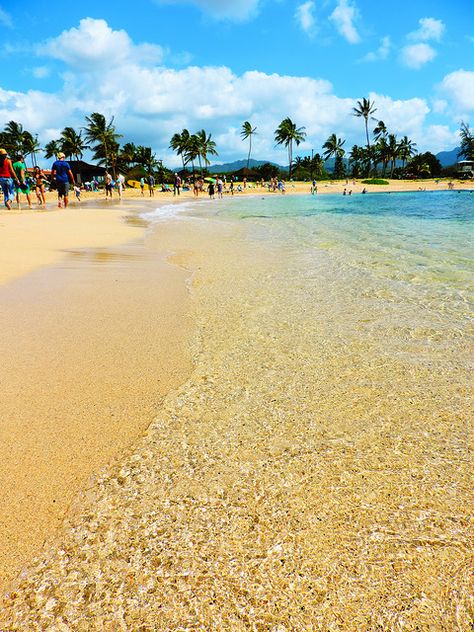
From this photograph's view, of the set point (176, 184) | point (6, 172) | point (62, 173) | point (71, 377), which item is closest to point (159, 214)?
point (62, 173)

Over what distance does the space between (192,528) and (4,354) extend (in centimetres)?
208

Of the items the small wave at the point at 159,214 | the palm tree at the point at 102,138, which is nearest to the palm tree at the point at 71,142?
the palm tree at the point at 102,138

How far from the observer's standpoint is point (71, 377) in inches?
93.0

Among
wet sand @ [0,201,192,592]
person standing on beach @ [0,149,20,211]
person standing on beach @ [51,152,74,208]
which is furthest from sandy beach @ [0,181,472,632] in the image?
person standing on beach @ [51,152,74,208]

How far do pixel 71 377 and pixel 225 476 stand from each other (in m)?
1.34

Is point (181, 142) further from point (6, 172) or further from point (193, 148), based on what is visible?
point (6, 172)

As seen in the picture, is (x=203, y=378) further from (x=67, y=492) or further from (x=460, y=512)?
(x=460, y=512)

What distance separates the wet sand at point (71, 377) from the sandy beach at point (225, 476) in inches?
0.5

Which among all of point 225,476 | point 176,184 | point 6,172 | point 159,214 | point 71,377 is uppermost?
point 176,184

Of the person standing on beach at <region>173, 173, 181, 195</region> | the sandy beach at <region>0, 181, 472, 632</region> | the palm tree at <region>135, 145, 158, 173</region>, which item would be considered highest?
the palm tree at <region>135, 145, 158, 173</region>

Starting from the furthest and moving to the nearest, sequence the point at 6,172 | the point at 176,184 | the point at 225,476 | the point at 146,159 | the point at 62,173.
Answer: the point at 146,159 → the point at 176,184 → the point at 62,173 → the point at 6,172 → the point at 225,476

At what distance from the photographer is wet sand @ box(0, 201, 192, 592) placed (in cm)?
145

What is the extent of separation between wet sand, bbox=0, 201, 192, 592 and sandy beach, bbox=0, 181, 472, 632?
0.04 feet

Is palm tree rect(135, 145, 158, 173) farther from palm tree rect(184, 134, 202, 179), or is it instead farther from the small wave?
the small wave
